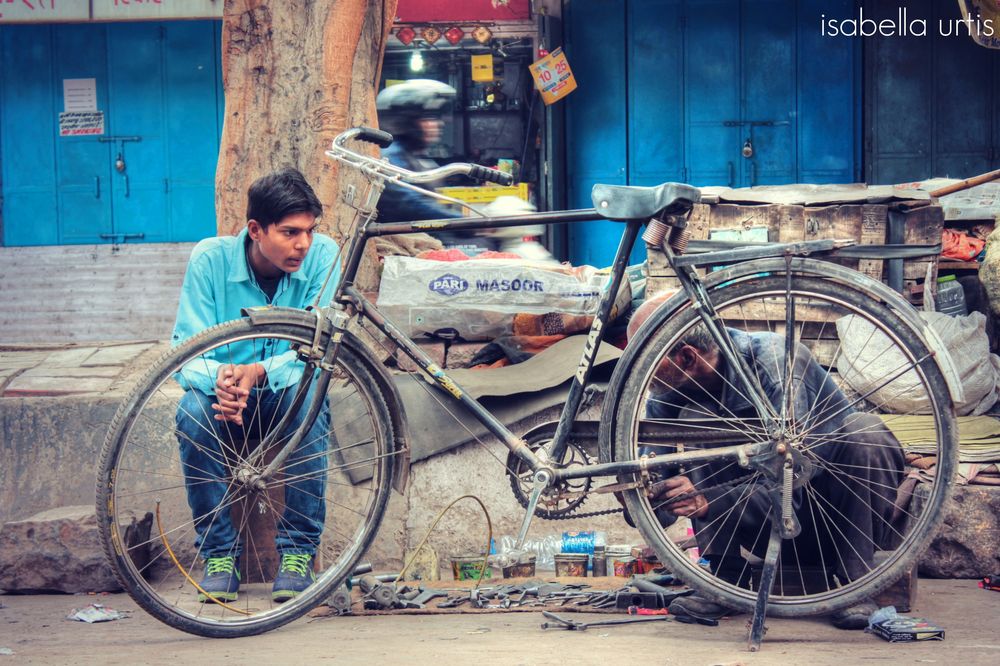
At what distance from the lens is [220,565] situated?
353 centimetres

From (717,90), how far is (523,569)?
572 centimetres

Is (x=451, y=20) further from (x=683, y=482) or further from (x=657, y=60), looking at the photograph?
(x=683, y=482)

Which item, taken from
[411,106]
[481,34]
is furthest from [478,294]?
[481,34]

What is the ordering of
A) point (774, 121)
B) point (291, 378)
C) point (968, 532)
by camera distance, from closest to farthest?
point (291, 378) < point (968, 532) < point (774, 121)

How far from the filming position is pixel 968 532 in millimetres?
4020

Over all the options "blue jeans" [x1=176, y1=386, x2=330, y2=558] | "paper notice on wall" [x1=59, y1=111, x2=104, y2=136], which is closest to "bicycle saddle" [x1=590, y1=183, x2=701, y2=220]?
→ "blue jeans" [x1=176, y1=386, x2=330, y2=558]

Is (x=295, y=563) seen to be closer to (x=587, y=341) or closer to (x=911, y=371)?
(x=587, y=341)

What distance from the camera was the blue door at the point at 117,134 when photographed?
9.18m

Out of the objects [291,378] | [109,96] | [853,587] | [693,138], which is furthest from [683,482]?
[109,96]

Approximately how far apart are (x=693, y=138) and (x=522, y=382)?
501 cm

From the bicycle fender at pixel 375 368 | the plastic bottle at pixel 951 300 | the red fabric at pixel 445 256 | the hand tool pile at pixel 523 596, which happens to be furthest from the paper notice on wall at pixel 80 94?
the plastic bottle at pixel 951 300

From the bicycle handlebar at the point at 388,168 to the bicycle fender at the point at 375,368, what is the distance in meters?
0.47

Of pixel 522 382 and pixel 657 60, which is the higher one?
pixel 657 60

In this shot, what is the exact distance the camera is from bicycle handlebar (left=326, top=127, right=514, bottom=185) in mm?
3225
